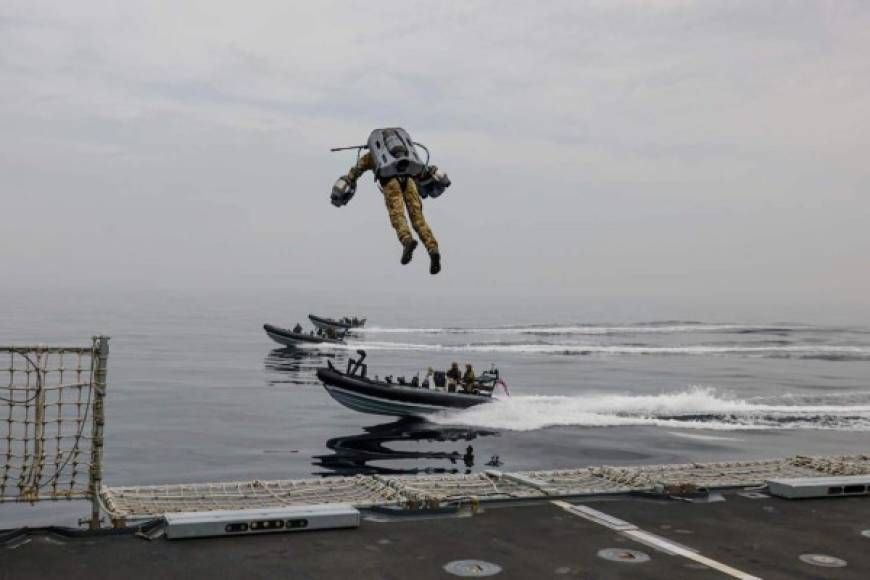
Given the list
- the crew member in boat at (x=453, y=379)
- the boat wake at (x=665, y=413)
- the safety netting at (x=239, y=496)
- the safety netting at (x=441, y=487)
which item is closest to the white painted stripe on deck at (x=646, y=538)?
the safety netting at (x=441, y=487)

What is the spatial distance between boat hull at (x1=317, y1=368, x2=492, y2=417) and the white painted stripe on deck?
34744mm

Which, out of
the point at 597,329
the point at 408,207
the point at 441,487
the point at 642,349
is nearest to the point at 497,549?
the point at 441,487

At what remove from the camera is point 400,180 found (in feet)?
39.6

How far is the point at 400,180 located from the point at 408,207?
459 mm

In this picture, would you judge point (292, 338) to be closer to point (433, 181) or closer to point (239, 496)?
point (239, 496)

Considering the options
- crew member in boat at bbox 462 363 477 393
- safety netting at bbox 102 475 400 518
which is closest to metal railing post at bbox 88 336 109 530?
safety netting at bbox 102 475 400 518

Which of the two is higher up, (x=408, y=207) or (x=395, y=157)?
(x=395, y=157)

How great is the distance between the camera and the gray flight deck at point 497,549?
10.2m

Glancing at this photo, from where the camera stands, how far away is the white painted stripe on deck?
35.0ft

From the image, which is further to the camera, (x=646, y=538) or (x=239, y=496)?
(x=239, y=496)

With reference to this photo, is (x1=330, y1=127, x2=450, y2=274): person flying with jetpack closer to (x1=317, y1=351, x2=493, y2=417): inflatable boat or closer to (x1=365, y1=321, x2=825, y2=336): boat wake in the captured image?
(x1=317, y1=351, x2=493, y2=417): inflatable boat

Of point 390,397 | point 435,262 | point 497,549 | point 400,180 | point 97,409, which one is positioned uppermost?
point 400,180

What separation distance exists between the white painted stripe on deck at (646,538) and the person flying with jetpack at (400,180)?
4.97 m

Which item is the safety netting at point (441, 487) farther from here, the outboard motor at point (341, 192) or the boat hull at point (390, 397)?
the boat hull at point (390, 397)
